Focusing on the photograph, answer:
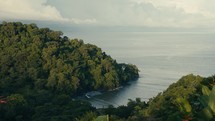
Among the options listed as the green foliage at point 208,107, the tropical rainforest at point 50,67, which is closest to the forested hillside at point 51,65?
the tropical rainforest at point 50,67

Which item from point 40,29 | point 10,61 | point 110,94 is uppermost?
point 40,29

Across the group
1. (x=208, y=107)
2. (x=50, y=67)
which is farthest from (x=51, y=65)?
(x=208, y=107)

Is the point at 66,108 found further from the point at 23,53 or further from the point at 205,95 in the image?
the point at 205,95

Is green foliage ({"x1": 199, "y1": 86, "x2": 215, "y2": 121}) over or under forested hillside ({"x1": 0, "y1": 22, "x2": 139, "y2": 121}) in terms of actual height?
over

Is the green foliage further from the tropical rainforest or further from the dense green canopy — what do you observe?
the dense green canopy

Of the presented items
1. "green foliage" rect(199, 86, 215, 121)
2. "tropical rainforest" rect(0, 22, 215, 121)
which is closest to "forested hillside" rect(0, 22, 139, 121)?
"tropical rainforest" rect(0, 22, 215, 121)

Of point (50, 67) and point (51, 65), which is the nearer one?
point (50, 67)

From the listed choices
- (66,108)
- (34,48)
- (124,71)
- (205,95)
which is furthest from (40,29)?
(205,95)

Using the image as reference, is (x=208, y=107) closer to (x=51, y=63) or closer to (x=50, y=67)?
(x=50, y=67)
